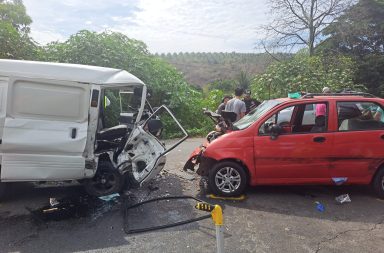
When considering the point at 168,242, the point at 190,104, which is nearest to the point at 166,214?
the point at 168,242

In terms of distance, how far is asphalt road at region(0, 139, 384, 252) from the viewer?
14.0 ft

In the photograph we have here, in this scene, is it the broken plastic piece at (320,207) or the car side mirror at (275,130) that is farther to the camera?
the car side mirror at (275,130)

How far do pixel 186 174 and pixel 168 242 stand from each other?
309 cm

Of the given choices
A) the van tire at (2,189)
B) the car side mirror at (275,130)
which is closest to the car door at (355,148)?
the car side mirror at (275,130)

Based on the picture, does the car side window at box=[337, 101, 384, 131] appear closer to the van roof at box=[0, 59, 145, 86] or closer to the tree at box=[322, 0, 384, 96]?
the van roof at box=[0, 59, 145, 86]

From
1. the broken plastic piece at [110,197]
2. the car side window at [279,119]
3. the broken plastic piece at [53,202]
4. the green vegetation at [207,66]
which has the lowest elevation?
the broken plastic piece at [53,202]

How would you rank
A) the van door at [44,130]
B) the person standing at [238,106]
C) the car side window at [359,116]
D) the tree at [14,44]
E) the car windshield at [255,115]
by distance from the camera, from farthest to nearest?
the tree at [14,44], the person standing at [238,106], the car windshield at [255,115], the car side window at [359,116], the van door at [44,130]

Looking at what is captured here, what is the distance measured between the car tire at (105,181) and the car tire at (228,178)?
151 centimetres

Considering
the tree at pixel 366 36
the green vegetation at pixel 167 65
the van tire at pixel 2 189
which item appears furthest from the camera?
the tree at pixel 366 36

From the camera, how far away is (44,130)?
17.1 ft

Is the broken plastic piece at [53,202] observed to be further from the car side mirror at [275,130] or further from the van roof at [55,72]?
the car side mirror at [275,130]

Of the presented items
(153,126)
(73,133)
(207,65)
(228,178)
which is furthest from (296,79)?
(207,65)

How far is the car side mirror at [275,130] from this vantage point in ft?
18.8

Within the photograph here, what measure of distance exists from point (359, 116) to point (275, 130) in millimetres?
1473
